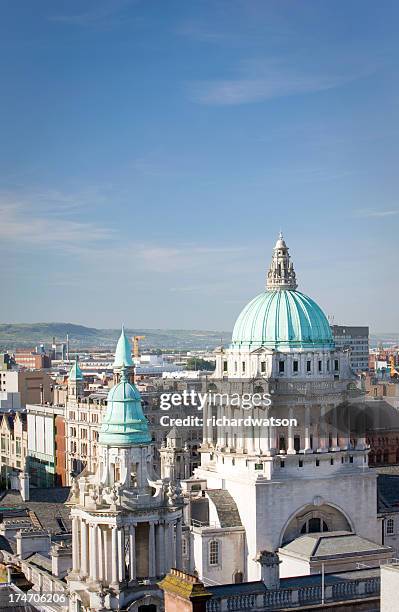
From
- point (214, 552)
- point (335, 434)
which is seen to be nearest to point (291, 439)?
point (335, 434)

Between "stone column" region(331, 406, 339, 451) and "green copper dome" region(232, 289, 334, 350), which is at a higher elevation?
"green copper dome" region(232, 289, 334, 350)

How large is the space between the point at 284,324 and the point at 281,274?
3859mm

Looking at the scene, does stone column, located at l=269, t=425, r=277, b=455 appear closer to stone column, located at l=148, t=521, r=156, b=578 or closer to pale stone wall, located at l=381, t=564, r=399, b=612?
stone column, located at l=148, t=521, r=156, b=578

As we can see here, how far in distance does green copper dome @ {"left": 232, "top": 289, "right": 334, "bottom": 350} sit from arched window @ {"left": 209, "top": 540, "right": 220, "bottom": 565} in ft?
42.5

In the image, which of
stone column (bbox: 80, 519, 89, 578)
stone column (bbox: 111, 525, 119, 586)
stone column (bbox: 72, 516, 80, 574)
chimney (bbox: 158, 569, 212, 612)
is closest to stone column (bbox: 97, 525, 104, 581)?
stone column (bbox: 111, 525, 119, 586)

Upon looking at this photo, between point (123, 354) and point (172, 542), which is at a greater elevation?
point (123, 354)

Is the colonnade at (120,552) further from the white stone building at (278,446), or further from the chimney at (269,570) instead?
the white stone building at (278,446)

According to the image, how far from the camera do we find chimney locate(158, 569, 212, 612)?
41.7 meters

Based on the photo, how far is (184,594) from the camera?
41938 mm

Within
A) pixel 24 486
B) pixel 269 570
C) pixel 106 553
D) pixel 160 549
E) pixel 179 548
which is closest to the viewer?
pixel 106 553

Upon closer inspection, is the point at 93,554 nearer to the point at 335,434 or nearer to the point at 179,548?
the point at 179,548

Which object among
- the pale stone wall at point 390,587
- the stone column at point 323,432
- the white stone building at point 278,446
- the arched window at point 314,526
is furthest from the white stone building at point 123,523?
the stone column at point 323,432

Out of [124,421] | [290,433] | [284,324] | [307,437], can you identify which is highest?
[284,324]

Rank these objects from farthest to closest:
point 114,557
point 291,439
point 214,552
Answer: point 291,439
point 214,552
point 114,557
